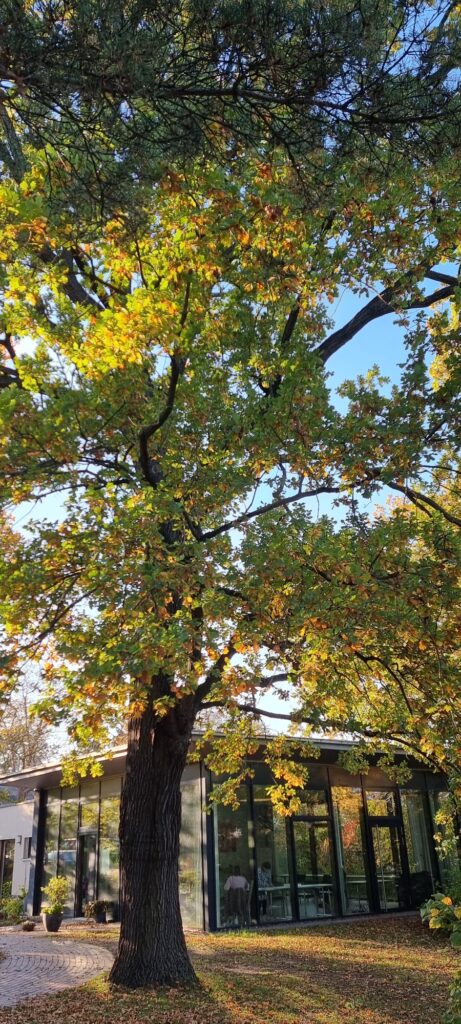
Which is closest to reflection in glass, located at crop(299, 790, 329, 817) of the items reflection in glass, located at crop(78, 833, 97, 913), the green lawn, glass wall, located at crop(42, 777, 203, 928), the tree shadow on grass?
glass wall, located at crop(42, 777, 203, 928)

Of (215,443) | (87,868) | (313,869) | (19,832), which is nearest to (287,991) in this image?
(215,443)

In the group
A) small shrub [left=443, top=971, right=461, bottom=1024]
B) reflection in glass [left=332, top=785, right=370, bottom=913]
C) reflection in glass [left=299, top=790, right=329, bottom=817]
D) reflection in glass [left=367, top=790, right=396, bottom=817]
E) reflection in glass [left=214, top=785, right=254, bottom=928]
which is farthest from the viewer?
reflection in glass [left=367, top=790, right=396, bottom=817]

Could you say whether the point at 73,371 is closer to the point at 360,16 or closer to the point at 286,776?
the point at 360,16

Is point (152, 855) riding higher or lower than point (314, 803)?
lower

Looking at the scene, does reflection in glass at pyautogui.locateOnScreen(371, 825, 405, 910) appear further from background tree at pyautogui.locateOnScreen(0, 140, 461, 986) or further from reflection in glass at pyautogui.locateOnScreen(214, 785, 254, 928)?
background tree at pyautogui.locateOnScreen(0, 140, 461, 986)

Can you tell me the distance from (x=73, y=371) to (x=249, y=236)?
214 cm

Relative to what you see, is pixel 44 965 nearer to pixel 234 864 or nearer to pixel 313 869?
pixel 234 864

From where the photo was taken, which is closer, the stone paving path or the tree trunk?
the tree trunk

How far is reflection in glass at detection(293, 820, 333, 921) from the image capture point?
56.9 ft

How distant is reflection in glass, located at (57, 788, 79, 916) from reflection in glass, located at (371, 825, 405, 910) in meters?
8.08

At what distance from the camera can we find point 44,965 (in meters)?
11.8

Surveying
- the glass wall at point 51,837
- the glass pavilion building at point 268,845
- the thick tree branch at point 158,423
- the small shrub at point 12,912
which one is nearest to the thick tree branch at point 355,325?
the thick tree branch at point 158,423

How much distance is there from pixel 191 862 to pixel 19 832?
10904 millimetres

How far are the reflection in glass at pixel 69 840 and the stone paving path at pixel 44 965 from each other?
4806 millimetres
